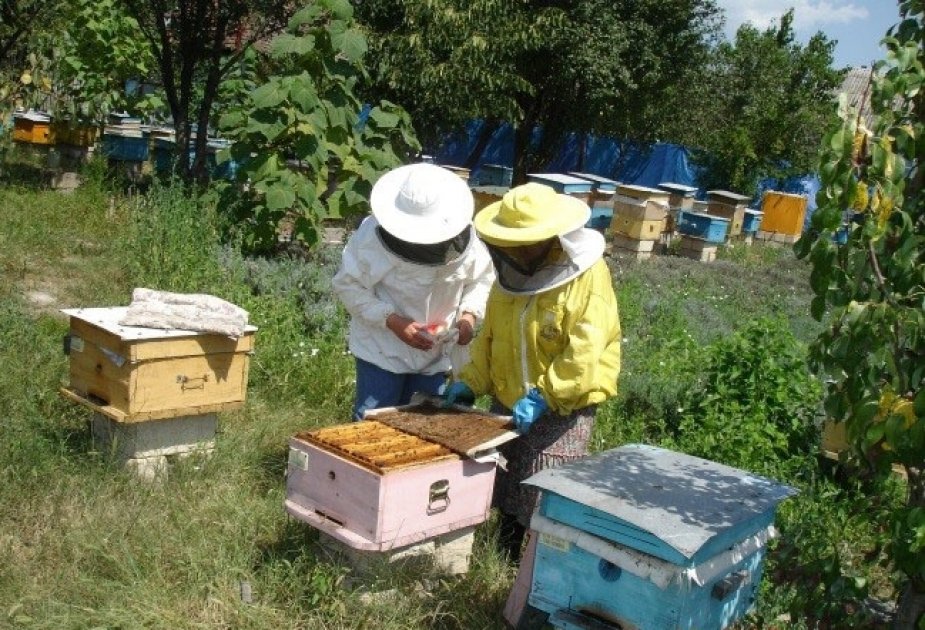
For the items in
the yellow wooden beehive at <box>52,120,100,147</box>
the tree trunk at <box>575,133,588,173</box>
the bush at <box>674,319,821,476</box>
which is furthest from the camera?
the tree trunk at <box>575,133,588,173</box>

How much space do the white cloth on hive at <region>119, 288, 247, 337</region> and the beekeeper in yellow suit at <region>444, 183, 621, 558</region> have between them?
1011 millimetres

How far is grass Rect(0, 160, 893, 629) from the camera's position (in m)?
3.17

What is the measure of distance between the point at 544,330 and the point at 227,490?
1.49 metres

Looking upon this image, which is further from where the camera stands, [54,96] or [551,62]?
[551,62]

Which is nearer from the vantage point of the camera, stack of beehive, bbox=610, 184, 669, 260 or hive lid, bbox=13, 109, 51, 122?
hive lid, bbox=13, 109, 51, 122

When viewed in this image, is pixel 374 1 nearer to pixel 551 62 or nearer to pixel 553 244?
pixel 551 62

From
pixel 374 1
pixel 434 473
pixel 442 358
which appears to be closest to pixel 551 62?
pixel 374 1

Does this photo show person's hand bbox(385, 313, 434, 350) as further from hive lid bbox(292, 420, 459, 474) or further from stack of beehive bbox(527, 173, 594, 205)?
stack of beehive bbox(527, 173, 594, 205)

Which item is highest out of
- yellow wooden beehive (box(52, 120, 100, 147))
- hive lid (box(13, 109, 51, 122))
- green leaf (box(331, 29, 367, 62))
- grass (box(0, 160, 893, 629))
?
green leaf (box(331, 29, 367, 62))

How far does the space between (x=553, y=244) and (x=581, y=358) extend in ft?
1.29

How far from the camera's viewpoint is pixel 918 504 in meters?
2.38

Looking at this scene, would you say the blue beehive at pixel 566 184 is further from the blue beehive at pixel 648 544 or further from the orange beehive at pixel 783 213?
the blue beehive at pixel 648 544

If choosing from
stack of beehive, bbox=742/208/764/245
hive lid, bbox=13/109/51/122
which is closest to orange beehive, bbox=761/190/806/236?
stack of beehive, bbox=742/208/764/245

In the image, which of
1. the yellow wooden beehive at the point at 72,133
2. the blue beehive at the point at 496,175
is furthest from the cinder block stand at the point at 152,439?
the blue beehive at the point at 496,175
